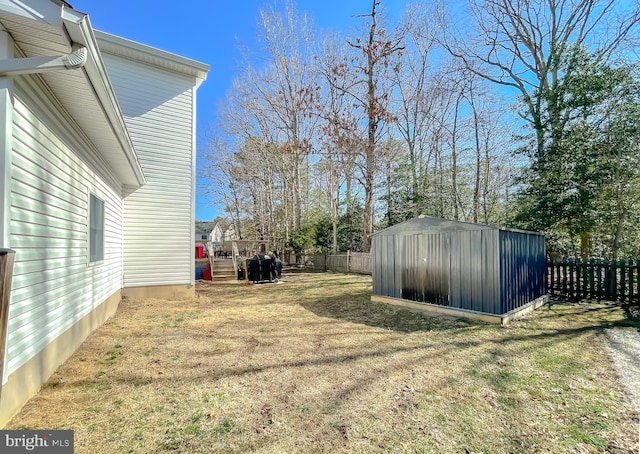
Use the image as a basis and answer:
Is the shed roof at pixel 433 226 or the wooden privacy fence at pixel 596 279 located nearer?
the shed roof at pixel 433 226

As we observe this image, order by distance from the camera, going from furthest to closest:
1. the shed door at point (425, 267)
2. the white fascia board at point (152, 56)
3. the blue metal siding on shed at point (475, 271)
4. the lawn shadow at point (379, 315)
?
the white fascia board at point (152, 56), the shed door at point (425, 267), the blue metal siding on shed at point (475, 271), the lawn shadow at point (379, 315)

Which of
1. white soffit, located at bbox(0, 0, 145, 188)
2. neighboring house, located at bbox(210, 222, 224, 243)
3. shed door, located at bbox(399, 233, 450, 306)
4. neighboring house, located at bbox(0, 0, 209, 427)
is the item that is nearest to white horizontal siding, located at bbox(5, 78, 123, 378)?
neighboring house, located at bbox(0, 0, 209, 427)

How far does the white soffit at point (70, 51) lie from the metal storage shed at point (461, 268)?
5.90m

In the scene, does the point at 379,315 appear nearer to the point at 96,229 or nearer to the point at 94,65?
the point at 96,229

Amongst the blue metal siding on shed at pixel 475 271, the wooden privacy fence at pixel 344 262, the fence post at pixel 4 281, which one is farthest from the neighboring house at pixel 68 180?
the wooden privacy fence at pixel 344 262

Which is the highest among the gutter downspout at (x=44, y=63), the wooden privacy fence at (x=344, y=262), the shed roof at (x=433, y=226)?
the gutter downspout at (x=44, y=63)

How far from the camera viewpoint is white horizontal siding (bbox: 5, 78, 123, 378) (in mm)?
2496

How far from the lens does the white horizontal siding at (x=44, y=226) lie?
98.3 inches

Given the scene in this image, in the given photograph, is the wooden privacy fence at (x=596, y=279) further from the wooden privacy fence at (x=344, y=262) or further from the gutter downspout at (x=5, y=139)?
the gutter downspout at (x=5, y=139)

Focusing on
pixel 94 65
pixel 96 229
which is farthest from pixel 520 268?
pixel 96 229

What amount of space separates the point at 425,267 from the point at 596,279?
4590mm

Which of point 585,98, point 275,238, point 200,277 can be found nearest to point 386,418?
point 585,98

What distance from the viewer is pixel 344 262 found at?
15.2m

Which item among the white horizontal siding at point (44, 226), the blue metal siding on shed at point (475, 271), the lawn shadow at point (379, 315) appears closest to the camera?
the white horizontal siding at point (44, 226)
